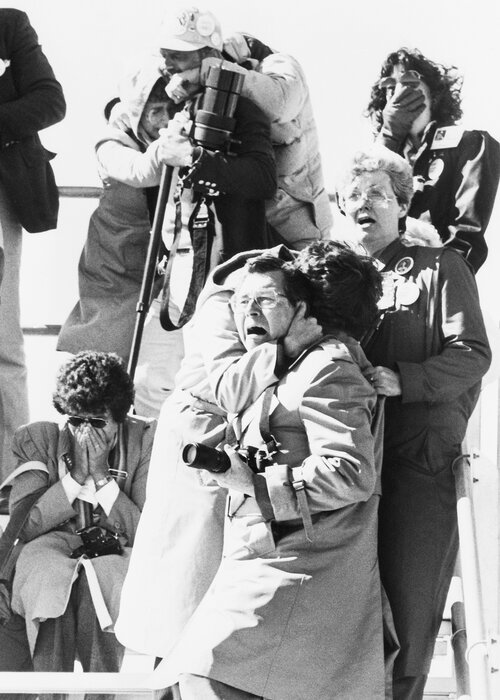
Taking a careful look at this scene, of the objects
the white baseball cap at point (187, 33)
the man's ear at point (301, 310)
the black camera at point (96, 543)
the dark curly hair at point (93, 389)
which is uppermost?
the white baseball cap at point (187, 33)

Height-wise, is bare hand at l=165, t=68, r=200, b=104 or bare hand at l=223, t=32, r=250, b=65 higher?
bare hand at l=223, t=32, r=250, b=65

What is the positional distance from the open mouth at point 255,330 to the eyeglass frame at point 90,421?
1333 mm

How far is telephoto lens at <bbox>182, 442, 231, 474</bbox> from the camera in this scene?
145 inches

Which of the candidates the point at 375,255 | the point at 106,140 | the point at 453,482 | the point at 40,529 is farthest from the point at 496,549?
the point at 106,140

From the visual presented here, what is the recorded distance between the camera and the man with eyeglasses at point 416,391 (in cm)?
400

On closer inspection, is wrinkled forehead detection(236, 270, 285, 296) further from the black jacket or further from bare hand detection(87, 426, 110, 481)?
the black jacket

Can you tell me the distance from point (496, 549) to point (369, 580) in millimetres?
1165

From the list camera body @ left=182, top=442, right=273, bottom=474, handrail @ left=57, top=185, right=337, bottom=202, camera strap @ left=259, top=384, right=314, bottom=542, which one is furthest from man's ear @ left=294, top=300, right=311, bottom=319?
handrail @ left=57, top=185, right=337, bottom=202

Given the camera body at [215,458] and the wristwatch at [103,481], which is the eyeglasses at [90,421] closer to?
the wristwatch at [103,481]

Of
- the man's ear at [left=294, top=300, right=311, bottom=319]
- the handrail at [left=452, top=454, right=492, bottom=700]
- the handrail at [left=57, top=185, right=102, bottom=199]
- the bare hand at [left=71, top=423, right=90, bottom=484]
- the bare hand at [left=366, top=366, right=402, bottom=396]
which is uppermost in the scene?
the man's ear at [left=294, top=300, right=311, bottom=319]

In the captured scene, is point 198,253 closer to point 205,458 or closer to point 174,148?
point 174,148

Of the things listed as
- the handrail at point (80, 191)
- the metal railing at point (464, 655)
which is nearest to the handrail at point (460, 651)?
the metal railing at point (464, 655)

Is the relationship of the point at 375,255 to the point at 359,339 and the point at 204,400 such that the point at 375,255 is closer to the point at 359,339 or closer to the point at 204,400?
the point at 359,339

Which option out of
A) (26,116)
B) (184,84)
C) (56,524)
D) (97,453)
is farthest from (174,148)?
(56,524)
